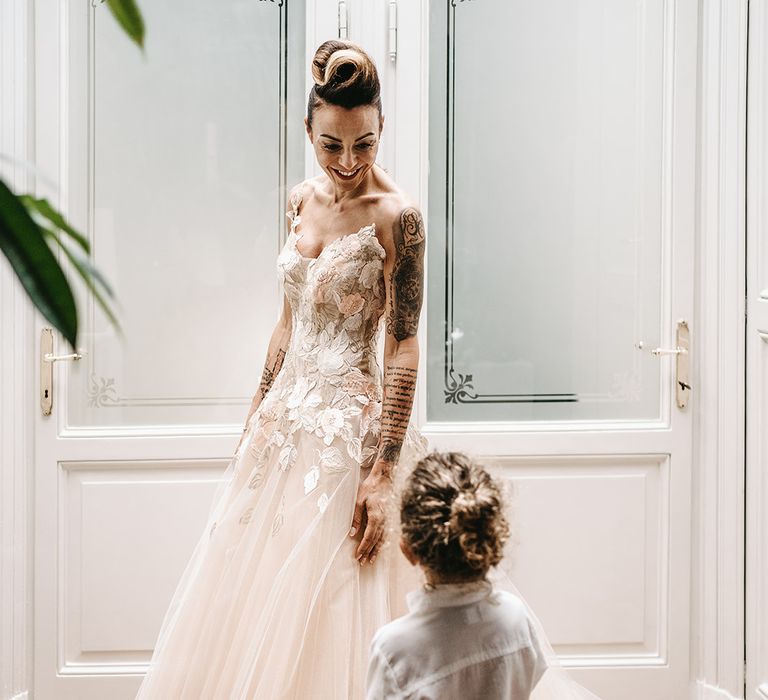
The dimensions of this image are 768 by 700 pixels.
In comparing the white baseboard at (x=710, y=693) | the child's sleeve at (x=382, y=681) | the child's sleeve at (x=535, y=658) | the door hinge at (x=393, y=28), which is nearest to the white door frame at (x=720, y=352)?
the white baseboard at (x=710, y=693)

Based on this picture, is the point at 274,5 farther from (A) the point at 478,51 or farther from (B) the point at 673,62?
(B) the point at 673,62

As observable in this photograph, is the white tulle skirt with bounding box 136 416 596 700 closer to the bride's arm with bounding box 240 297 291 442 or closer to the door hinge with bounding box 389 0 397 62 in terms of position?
the bride's arm with bounding box 240 297 291 442

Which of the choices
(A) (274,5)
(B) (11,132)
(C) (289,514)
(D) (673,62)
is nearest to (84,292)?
(B) (11,132)

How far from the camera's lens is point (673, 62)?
2.82m

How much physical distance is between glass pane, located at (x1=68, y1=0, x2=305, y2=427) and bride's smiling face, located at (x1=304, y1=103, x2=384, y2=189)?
0.88 meters

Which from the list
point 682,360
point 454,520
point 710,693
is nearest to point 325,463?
point 454,520

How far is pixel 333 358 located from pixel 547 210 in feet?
3.61

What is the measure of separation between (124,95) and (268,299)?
2.17 feet

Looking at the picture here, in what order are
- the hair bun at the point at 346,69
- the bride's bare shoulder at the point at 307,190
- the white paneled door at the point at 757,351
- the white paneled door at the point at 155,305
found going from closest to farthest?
the hair bun at the point at 346,69 < the bride's bare shoulder at the point at 307,190 < the white paneled door at the point at 757,351 < the white paneled door at the point at 155,305

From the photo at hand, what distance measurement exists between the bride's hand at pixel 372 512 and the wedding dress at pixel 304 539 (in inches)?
0.8

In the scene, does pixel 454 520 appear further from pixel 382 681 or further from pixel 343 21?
pixel 343 21

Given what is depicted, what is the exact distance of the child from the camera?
1271 mm

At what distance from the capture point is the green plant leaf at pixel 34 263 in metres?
0.57

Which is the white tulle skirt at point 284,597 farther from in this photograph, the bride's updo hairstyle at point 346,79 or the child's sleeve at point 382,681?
the bride's updo hairstyle at point 346,79
